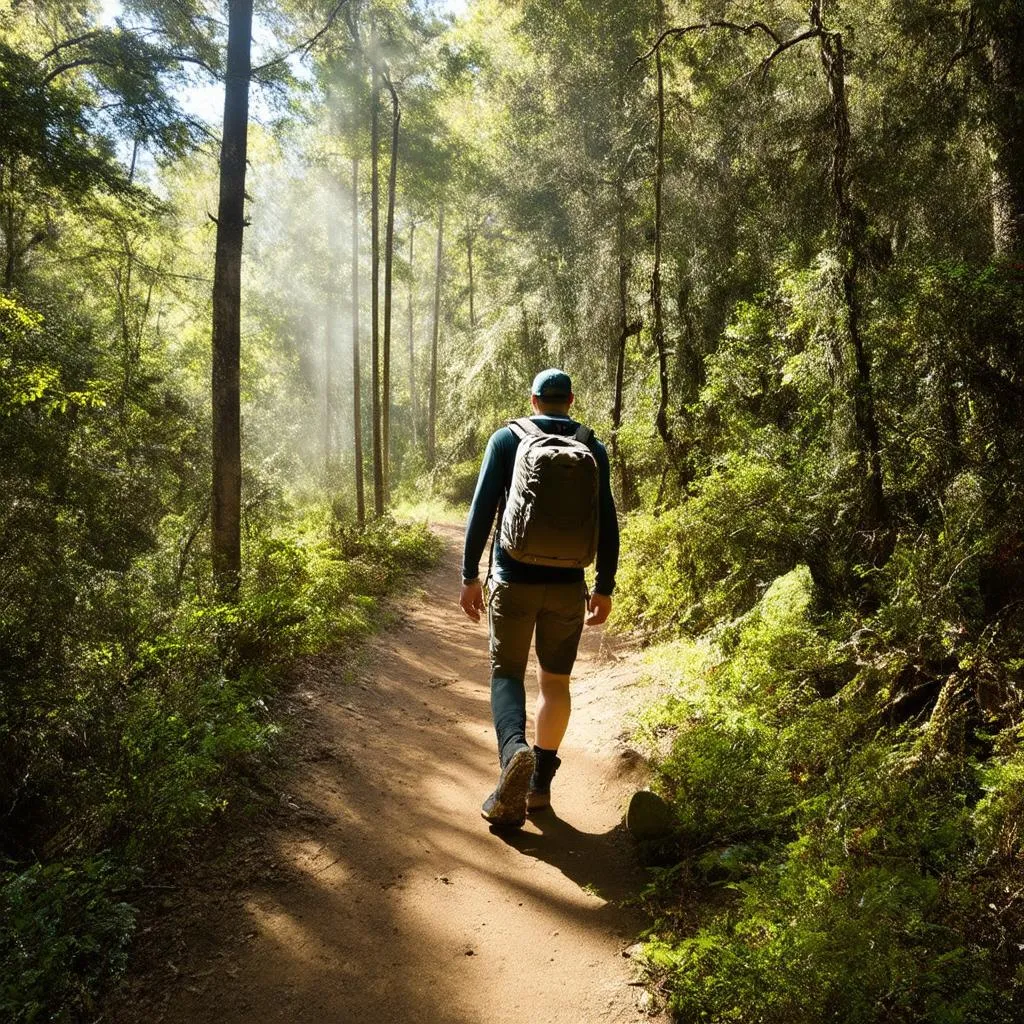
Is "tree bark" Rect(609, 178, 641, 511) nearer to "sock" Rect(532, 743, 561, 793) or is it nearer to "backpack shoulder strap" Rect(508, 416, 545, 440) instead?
"backpack shoulder strap" Rect(508, 416, 545, 440)

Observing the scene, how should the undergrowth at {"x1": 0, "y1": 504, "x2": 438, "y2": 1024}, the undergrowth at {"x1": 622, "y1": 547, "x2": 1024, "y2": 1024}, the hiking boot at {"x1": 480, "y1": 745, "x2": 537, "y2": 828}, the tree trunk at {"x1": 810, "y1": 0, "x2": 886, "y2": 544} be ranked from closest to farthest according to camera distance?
the undergrowth at {"x1": 622, "y1": 547, "x2": 1024, "y2": 1024} → the undergrowth at {"x1": 0, "y1": 504, "x2": 438, "y2": 1024} → the hiking boot at {"x1": 480, "y1": 745, "x2": 537, "y2": 828} → the tree trunk at {"x1": 810, "y1": 0, "x2": 886, "y2": 544}

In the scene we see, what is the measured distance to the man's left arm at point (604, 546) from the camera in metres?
3.81

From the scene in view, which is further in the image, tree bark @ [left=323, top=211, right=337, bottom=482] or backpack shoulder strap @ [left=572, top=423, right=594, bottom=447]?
tree bark @ [left=323, top=211, right=337, bottom=482]

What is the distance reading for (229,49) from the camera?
7.50m

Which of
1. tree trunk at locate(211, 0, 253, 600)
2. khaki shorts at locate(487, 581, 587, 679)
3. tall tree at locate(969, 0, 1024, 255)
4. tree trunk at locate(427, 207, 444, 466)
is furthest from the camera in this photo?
tree trunk at locate(427, 207, 444, 466)

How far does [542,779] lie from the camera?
12.7ft

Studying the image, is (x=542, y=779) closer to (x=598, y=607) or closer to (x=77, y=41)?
(x=598, y=607)

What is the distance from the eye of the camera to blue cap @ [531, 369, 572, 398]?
386cm

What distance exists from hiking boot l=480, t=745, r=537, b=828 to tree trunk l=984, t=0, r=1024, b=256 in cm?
614

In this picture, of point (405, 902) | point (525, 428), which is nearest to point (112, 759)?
point (405, 902)

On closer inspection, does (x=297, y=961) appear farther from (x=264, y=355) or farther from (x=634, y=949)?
(x=264, y=355)

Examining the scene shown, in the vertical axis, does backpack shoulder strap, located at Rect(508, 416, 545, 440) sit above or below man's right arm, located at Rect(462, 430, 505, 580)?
above

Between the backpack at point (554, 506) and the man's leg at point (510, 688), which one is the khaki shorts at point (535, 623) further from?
the backpack at point (554, 506)

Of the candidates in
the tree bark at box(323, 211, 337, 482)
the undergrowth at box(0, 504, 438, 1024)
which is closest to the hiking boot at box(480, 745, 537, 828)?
the undergrowth at box(0, 504, 438, 1024)
